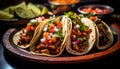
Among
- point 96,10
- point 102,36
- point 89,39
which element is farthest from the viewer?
point 96,10

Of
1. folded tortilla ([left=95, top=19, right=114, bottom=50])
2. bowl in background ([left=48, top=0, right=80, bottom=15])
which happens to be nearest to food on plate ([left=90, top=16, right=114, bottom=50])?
folded tortilla ([left=95, top=19, right=114, bottom=50])

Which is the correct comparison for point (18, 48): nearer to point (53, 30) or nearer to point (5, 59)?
point (5, 59)

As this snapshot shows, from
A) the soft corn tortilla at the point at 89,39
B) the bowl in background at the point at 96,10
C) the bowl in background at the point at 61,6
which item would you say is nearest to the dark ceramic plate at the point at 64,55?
the soft corn tortilla at the point at 89,39

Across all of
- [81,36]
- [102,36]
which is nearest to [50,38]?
[81,36]

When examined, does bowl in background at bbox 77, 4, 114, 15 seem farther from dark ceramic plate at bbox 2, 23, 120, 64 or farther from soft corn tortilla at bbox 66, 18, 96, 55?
dark ceramic plate at bbox 2, 23, 120, 64

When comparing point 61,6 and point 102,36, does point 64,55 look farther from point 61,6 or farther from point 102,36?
point 61,6

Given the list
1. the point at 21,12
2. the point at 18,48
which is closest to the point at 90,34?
the point at 18,48
